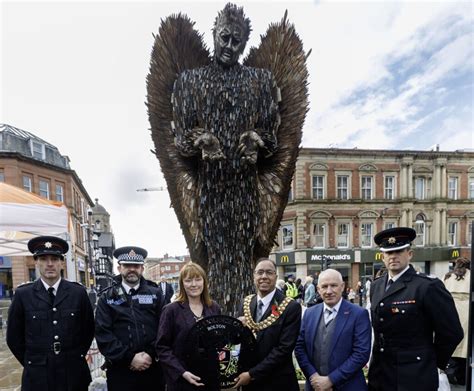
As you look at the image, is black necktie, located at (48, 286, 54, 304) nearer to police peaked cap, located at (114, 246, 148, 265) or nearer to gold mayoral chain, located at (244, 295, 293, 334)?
police peaked cap, located at (114, 246, 148, 265)

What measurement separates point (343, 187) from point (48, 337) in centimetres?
2361

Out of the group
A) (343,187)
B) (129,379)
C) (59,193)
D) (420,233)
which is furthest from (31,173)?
→ (420,233)

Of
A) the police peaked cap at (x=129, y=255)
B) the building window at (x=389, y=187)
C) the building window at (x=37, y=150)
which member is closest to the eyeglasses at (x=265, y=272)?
the police peaked cap at (x=129, y=255)

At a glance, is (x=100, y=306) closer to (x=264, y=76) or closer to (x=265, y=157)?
(x=265, y=157)

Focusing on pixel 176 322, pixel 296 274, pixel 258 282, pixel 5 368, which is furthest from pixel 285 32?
pixel 296 274

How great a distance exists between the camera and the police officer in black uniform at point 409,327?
2.40m

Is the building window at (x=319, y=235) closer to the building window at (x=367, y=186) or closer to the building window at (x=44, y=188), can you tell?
the building window at (x=367, y=186)

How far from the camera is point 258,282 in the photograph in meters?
2.58

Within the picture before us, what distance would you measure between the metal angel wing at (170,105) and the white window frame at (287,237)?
65.3ft

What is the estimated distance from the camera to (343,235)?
2395cm

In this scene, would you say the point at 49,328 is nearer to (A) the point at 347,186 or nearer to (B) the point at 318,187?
(B) the point at 318,187

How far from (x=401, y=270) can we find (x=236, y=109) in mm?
2524

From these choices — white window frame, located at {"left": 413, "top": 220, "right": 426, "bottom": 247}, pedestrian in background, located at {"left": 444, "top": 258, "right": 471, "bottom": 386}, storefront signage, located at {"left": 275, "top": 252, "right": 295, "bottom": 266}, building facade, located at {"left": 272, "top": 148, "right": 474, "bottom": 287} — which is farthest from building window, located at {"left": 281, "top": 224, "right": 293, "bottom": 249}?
pedestrian in background, located at {"left": 444, "top": 258, "right": 471, "bottom": 386}

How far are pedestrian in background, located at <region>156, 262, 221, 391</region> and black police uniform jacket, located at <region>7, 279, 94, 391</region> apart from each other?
96 centimetres
